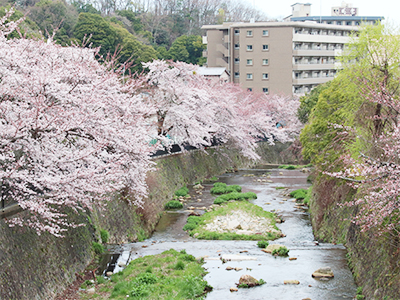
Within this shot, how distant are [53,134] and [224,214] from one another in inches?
481

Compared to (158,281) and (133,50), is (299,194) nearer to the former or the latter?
(158,281)

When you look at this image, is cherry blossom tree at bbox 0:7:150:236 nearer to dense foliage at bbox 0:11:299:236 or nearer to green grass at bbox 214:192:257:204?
dense foliage at bbox 0:11:299:236

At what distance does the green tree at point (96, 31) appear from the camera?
45.0 metres

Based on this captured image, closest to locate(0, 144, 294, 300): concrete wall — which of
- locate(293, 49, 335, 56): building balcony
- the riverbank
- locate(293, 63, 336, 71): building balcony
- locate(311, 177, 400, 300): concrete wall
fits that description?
the riverbank

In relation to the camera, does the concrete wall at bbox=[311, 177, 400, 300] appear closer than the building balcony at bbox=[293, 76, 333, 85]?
Yes

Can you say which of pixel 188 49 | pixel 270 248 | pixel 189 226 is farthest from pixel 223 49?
pixel 270 248

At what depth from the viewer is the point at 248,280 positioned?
10.5 metres

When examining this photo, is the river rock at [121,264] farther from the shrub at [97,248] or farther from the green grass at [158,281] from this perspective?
the shrub at [97,248]

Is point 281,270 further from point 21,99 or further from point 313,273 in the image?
point 21,99

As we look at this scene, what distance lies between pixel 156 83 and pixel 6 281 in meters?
19.4

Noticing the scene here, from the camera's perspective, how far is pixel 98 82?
37.0 ft

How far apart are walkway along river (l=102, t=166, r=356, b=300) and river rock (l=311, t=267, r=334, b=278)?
168 millimetres

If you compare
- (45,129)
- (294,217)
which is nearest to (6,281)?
(45,129)

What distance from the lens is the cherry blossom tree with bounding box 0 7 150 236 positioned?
8273 mm
